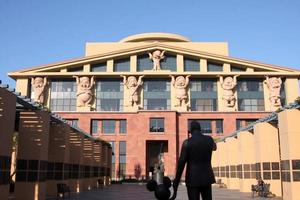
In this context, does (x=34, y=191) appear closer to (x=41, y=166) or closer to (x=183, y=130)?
(x=41, y=166)

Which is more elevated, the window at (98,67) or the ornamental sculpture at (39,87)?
the window at (98,67)

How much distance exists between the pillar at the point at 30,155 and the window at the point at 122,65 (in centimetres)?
4919

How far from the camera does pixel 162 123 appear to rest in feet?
217

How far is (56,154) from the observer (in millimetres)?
29859

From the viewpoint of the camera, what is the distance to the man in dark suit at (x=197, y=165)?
7035 millimetres

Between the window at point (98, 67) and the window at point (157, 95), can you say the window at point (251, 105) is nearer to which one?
the window at point (157, 95)

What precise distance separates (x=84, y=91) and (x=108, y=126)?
7.77 meters

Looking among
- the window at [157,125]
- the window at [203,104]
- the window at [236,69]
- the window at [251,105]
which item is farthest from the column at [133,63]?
the window at [251,105]

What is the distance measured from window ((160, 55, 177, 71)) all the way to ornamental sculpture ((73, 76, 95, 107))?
44.7ft

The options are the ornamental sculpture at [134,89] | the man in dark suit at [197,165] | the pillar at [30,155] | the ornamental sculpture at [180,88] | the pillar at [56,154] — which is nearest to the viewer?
the man in dark suit at [197,165]

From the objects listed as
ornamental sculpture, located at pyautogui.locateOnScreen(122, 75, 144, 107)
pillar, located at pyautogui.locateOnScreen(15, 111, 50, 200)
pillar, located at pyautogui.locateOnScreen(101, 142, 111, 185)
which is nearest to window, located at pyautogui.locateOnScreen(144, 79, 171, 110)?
ornamental sculpture, located at pyautogui.locateOnScreen(122, 75, 144, 107)

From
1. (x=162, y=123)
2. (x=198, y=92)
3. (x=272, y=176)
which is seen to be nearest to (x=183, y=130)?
(x=162, y=123)

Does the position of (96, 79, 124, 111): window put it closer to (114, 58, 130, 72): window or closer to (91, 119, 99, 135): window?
(114, 58, 130, 72): window

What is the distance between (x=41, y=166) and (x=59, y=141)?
631 cm
